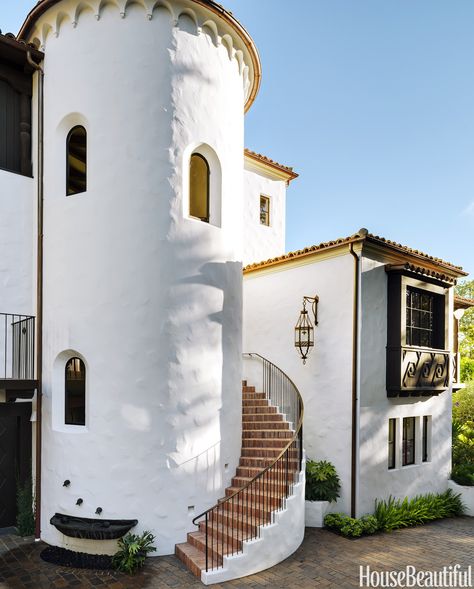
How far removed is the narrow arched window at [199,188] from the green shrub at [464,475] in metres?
9.96

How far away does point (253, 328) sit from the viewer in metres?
13.0

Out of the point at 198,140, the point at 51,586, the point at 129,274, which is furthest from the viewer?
the point at 198,140

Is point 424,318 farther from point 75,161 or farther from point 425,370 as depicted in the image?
point 75,161

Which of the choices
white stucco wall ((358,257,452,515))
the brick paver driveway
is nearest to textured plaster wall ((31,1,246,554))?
the brick paver driveway

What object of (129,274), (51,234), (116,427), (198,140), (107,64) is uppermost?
(107,64)

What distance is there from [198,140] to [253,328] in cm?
573

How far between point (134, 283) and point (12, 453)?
4.20 meters

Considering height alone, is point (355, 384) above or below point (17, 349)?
below

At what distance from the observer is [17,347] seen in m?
9.25

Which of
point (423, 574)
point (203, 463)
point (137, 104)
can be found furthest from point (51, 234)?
point (423, 574)

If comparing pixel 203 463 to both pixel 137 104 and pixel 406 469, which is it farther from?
pixel 137 104

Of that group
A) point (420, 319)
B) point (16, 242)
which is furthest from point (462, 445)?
point (16, 242)

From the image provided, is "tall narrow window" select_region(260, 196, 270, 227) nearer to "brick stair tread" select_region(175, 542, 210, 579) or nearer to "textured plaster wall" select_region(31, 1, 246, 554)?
"textured plaster wall" select_region(31, 1, 246, 554)

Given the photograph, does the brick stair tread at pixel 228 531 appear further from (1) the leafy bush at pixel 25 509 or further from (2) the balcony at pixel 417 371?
(2) the balcony at pixel 417 371
